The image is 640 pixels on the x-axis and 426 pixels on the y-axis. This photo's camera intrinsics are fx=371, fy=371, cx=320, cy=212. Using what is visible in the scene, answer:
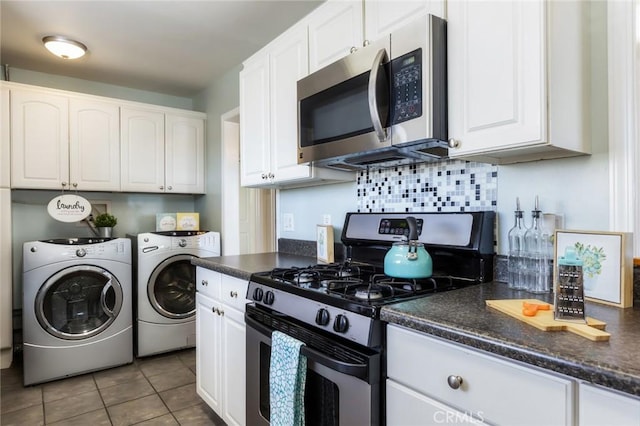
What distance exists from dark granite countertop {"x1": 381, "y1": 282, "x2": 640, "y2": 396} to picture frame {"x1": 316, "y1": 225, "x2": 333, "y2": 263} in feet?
3.11

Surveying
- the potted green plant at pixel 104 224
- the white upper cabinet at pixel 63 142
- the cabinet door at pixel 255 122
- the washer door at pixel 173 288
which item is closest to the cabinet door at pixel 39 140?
the white upper cabinet at pixel 63 142

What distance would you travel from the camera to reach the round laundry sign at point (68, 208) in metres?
3.00

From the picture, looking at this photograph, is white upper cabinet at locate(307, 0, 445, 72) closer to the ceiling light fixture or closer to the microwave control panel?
the microwave control panel

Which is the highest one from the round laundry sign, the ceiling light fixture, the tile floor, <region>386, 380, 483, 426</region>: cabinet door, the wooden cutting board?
the ceiling light fixture

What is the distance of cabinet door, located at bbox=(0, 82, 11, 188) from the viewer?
9.30ft

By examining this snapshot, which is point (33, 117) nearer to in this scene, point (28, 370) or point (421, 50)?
point (28, 370)

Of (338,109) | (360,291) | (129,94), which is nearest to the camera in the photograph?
(360,291)

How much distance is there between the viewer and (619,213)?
44.9 inches

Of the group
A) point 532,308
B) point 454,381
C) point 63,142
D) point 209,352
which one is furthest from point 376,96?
point 63,142

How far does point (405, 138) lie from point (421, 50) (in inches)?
11.9

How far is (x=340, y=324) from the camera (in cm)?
112

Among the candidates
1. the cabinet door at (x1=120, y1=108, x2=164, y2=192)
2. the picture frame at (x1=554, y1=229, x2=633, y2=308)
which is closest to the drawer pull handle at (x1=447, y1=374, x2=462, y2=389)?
the picture frame at (x1=554, y1=229, x2=633, y2=308)

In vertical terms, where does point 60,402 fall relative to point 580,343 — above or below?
below

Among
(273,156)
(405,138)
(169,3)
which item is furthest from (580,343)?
(169,3)
